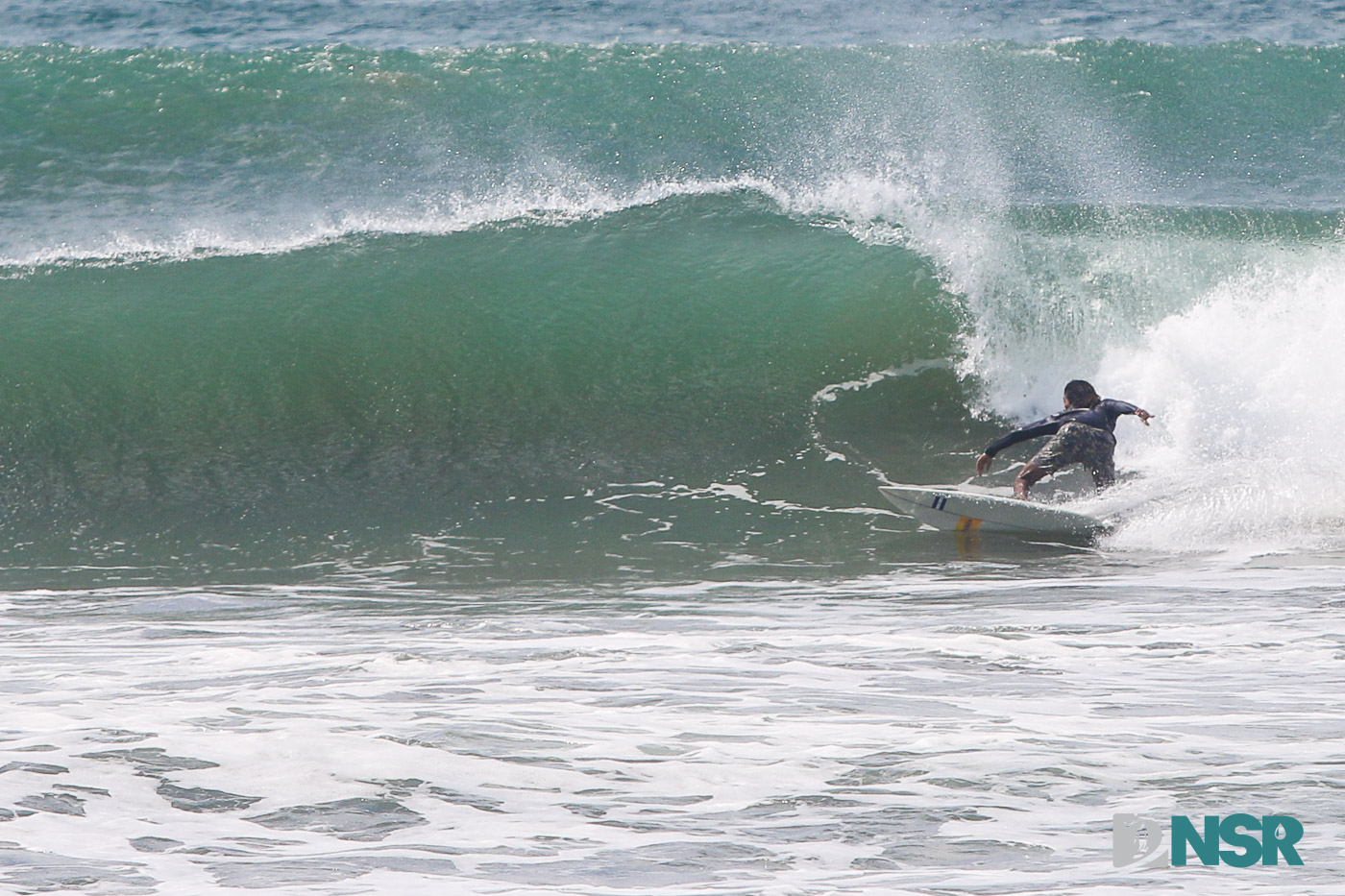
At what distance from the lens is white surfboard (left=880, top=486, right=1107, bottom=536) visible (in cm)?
705

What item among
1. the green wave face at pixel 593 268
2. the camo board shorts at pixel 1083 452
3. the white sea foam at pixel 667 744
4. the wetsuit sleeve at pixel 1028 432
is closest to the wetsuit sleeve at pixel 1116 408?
the camo board shorts at pixel 1083 452

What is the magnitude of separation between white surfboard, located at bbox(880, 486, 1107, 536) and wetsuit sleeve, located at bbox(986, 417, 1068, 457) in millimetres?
594

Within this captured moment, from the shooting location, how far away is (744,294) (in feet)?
34.1

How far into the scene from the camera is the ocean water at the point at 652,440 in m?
3.53

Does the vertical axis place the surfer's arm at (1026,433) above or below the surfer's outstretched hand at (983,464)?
above

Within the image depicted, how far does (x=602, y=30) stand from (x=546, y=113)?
3.10 metres

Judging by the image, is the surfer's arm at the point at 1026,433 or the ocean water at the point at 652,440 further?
the surfer's arm at the point at 1026,433

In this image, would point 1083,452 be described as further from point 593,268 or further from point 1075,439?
point 593,268

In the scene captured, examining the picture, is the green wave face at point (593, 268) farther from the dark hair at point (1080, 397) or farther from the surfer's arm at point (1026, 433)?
the dark hair at point (1080, 397)

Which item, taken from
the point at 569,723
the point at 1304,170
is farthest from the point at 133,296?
the point at 1304,170

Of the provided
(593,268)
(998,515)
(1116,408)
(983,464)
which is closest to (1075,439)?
(1116,408)

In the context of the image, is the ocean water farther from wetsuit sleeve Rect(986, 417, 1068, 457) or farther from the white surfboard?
wetsuit sleeve Rect(986, 417, 1068, 457)

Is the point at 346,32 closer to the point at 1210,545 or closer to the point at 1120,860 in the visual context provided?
the point at 1210,545

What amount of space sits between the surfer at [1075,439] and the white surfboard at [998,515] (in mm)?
464
